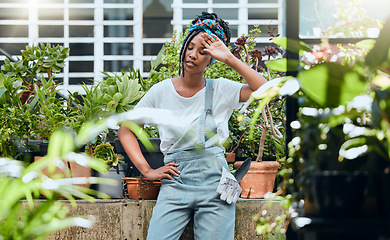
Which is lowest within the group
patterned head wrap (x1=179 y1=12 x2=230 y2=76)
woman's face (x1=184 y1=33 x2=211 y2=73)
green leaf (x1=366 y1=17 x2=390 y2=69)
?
green leaf (x1=366 y1=17 x2=390 y2=69)

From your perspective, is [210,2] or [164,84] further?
[210,2]

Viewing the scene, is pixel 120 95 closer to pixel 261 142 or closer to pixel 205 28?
pixel 205 28

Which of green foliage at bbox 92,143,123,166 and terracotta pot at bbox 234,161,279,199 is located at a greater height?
green foliage at bbox 92,143,123,166

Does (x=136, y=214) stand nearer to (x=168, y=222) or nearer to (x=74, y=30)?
(x=168, y=222)

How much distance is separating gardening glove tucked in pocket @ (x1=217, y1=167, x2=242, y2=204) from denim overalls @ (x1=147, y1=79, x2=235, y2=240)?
0.11ft

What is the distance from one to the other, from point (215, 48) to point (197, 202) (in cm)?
66

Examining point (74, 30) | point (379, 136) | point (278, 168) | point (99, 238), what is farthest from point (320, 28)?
point (74, 30)

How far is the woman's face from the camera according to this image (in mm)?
1937

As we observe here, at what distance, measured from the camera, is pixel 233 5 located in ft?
13.7

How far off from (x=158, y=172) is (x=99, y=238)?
1.75 feet

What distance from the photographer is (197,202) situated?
1.87 meters

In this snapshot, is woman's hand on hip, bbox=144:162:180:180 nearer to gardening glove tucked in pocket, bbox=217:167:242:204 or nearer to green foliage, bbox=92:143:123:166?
gardening glove tucked in pocket, bbox=217:167:242:204

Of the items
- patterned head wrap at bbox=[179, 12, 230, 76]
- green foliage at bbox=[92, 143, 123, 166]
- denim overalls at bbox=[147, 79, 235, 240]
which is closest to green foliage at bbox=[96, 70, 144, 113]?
green foliage at bbox=[92, 143, 123, 166]

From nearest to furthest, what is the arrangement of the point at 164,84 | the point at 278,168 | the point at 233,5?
the point at 164,84 → the point at 278,168 → the point at 233,5
